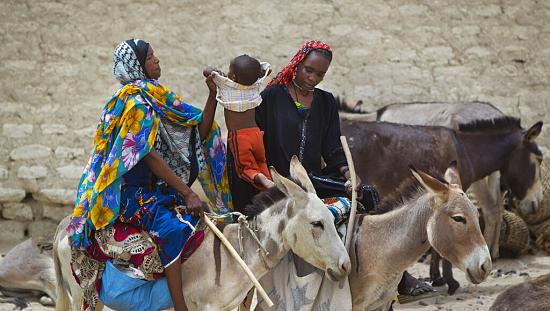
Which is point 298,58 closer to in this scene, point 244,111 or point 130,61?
point 244,111

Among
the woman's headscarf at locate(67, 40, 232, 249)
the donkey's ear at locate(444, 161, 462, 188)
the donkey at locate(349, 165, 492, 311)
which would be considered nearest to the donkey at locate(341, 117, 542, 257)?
the donkey's ear at locate(444, 161, 462, 188)

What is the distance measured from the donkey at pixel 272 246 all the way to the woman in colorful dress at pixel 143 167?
0.13 m

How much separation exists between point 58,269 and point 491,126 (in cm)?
477

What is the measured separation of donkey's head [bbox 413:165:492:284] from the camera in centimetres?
441

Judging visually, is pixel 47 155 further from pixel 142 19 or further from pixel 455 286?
pixel 455 286

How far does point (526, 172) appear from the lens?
8.52 m

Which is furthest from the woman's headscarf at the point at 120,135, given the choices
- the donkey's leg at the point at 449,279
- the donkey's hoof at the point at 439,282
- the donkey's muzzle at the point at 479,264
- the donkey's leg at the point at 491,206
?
the donkey's leg at the point at 491,206

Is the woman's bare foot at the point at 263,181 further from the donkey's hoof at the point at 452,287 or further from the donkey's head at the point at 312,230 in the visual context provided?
the donkey's hoof at the point at 452,287

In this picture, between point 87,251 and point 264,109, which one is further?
point 264,109

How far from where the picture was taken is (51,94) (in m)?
9.31

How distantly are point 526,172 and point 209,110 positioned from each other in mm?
4836

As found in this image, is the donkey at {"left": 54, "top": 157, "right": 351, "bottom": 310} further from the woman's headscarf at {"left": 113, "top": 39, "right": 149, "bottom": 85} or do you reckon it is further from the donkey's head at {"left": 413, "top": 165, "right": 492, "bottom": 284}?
the woman's headscarf at {"left": 113, "top": 39, "right": 149, "bottom": 85}

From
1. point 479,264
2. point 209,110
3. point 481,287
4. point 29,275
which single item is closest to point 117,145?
point 209,110

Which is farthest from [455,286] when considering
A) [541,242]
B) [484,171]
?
[541,242]
